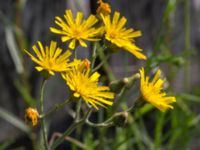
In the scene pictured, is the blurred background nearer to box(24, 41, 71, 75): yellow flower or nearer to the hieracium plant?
the hieracium plant

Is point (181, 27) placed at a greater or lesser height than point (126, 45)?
lesser

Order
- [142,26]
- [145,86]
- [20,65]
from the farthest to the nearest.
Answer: [142,26] → [20,65] → [145,86]

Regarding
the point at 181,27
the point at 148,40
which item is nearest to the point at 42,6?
the point at 148,40

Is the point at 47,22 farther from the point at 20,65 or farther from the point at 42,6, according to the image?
the point at 20,65

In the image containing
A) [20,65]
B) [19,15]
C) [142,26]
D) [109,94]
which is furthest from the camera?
[142,26]

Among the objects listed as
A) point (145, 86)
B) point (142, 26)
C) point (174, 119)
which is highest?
point (145, 86)

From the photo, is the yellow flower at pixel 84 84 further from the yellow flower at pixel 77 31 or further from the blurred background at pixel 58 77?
the blurred background at pixel 58 77

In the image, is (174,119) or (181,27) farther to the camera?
(181,27)

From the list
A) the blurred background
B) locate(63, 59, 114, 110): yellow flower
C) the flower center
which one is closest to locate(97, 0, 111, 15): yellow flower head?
the flower center
